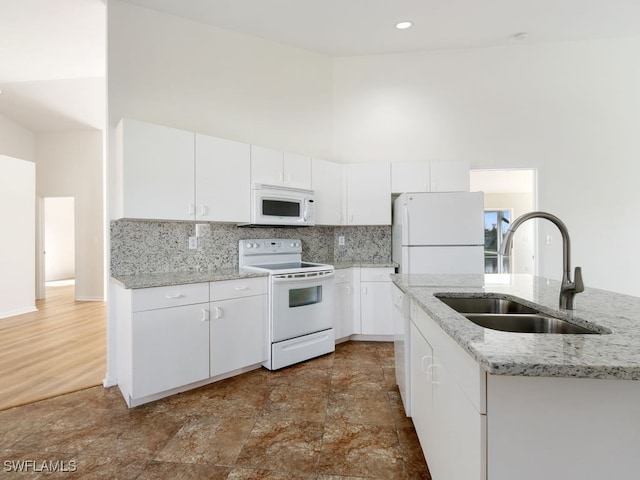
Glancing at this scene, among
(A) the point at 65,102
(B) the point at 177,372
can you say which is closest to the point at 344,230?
(B) the point at 177,372

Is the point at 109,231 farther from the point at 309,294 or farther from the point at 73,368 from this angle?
the point at 309,294

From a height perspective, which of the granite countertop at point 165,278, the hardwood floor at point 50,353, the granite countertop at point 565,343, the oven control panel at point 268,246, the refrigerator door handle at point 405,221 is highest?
the refrigerator door handle at point 405,221

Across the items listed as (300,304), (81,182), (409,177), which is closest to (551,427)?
(300,304)

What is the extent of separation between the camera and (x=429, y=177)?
358 cm

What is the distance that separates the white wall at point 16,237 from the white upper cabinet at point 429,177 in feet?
18.1

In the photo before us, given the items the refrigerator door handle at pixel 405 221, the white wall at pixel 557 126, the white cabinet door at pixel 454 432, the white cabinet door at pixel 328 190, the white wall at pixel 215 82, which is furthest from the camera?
the white wall at pixel 557 126

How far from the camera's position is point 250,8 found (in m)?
2.98

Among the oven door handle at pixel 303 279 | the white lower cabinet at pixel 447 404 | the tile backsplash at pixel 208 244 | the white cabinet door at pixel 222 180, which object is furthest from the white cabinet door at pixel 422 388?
the tile backsplash at pixel 208 244

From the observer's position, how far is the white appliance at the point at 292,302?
9.07 ft

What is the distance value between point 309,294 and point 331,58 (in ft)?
9.63

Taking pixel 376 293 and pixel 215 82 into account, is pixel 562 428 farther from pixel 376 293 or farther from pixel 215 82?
pixel 215 82

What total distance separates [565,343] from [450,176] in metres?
3.03

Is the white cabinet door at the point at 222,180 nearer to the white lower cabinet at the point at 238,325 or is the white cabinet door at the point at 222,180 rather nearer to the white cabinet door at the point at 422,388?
the white lower cabinet at the point at 238,325

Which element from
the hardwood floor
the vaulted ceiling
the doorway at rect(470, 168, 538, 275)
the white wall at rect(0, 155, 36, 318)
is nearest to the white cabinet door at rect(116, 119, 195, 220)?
the vaulted ceiling
